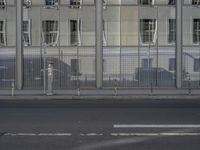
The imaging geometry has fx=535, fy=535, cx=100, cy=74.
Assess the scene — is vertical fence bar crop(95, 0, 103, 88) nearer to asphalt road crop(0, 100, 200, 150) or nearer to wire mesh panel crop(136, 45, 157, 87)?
wire mesh panel crop(136, 45, 157, 87)

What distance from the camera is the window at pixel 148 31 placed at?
32.6 m

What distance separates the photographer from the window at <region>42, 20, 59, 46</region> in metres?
32.4

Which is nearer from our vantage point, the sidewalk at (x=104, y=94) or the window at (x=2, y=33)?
the sidewalk at (x=104, y=94)

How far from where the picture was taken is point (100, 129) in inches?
519

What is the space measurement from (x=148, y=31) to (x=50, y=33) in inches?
235

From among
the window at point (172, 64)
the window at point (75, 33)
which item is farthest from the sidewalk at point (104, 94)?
the window at point (75, 33)

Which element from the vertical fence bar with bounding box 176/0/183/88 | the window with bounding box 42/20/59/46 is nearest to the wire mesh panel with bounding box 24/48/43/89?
the window with bounding box 42/20/59/46

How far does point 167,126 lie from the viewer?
13789 mm

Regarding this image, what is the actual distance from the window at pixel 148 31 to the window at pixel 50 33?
5.21 metres

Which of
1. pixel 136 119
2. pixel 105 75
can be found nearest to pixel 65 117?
pixel 136 119

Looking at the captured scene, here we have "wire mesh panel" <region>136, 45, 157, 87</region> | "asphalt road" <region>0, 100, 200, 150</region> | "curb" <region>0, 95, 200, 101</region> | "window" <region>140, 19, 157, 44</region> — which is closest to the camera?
"asphalt road" <region>0, 100, 200, 150</region>

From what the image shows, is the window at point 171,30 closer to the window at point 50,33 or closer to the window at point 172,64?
the window at point 172,64

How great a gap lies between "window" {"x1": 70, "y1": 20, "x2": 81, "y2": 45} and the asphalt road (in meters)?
14.5

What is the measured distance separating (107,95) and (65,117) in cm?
1177
